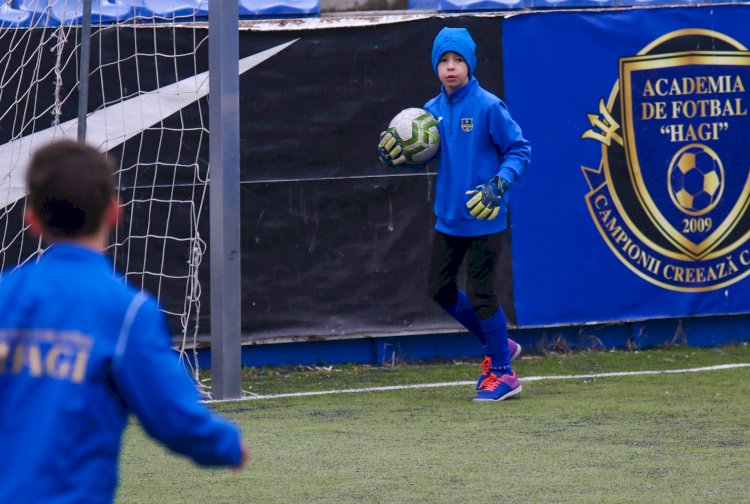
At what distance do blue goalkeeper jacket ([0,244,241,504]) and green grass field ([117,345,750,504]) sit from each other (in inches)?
98.3

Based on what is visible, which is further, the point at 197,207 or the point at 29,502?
the point at 197,207

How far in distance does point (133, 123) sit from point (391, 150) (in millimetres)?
2038

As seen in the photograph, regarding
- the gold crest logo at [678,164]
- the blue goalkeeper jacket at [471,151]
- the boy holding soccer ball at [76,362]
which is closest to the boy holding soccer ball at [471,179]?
the blue goalkeeper jacket at [471,151]

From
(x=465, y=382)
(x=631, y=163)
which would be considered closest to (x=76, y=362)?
(x=465, y=382)

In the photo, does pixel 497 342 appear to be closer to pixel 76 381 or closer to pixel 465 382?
pixel 465 382

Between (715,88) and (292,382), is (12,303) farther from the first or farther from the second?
(715,88)

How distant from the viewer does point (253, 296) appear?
8859 mm

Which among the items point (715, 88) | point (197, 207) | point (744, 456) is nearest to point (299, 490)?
point (744, 456)

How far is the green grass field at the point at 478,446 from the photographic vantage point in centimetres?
506

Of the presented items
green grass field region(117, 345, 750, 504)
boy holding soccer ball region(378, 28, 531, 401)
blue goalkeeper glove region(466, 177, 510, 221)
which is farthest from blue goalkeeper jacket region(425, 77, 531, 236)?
green grass field region(117, 345, 750, 504)

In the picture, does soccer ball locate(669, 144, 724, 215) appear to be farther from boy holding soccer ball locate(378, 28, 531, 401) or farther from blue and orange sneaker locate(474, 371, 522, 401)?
blue and orange sneaker locate(474, 371, 522, 401)

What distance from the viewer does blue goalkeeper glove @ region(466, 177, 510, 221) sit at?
23.2 feet

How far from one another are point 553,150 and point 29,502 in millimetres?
7165

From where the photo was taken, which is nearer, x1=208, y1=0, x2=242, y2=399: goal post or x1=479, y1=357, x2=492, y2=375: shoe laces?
x1=479, y1=357, x2=492, y2=375: shoe laces
